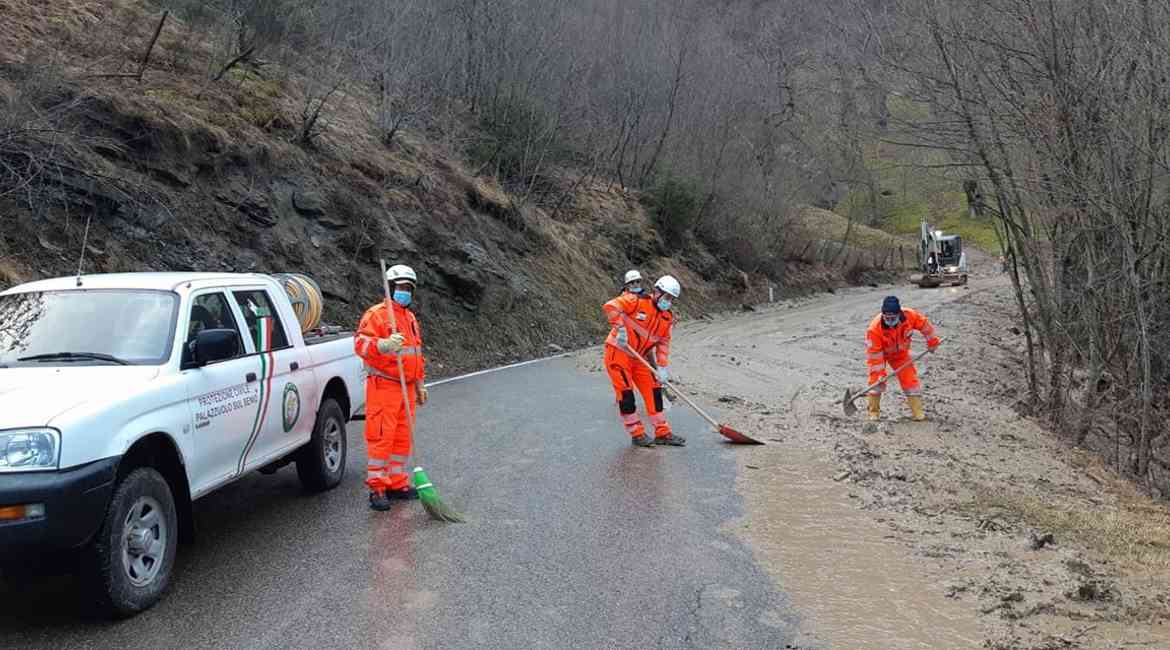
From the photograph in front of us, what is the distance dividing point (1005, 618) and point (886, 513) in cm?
230

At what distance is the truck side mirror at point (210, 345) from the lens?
570cm

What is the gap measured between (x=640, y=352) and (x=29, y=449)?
23.2 ft

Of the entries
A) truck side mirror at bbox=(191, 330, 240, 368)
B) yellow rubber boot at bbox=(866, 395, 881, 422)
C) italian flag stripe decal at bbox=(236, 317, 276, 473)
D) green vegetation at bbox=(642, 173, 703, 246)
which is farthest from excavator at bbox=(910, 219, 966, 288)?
truck side mirror at bbox=(191, 330, 240, 368)

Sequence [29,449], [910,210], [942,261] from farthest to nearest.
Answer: [910,210] < [942,261] < [29,449]

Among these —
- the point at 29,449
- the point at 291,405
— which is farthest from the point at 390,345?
the point at 29,449

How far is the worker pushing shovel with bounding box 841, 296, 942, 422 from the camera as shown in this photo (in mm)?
12406

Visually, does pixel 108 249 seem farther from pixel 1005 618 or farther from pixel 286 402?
pixel 1005 618

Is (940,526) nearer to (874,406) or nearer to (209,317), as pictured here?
(209,317)

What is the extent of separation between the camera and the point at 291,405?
7227mm

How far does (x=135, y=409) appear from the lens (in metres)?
5.12

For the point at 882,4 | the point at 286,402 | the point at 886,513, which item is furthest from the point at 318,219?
the point at 886,513

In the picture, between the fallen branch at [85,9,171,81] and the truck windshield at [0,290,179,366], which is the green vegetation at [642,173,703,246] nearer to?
the fallen branch at [85,9,171,81]

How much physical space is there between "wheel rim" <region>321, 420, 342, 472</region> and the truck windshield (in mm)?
2179

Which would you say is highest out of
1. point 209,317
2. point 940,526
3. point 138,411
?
point 209,317
